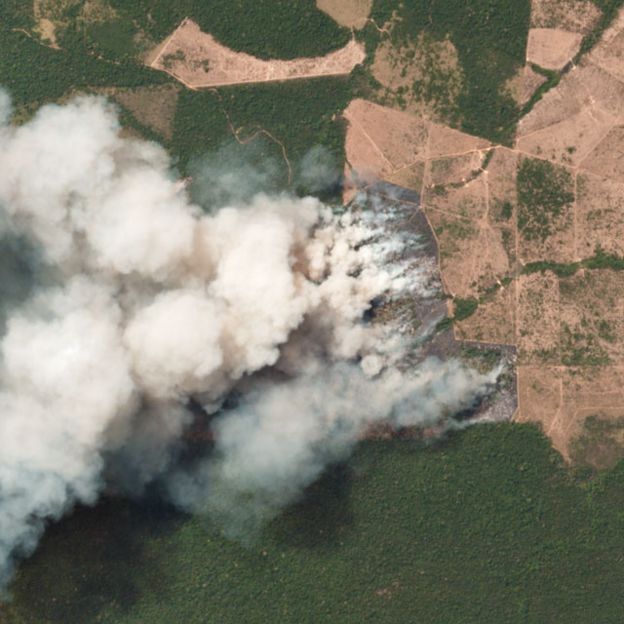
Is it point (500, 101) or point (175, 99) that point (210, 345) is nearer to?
point (175, 99)

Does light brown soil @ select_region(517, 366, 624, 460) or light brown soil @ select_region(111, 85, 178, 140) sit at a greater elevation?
light brown soil @ select_region(111, 85, 178, 140)

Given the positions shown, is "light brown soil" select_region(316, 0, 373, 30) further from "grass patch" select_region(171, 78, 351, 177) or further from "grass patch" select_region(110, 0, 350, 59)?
"grass patch" select_region(171, 78, 351, 177)

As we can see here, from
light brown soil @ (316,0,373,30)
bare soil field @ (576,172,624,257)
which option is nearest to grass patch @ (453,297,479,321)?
bare soil field @ (576,172,624,257)

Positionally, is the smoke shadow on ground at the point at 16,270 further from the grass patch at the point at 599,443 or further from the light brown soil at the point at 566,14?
the grass patch at the point at 599,443

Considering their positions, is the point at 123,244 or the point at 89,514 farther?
the point at 89,514

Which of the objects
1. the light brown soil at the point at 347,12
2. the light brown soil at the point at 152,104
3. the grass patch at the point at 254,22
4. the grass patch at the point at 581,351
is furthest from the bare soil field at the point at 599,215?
the light brown soil at the point at 152,104

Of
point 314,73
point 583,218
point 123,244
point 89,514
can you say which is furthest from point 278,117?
point 89,514

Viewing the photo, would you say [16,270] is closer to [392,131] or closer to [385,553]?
[392,131]
